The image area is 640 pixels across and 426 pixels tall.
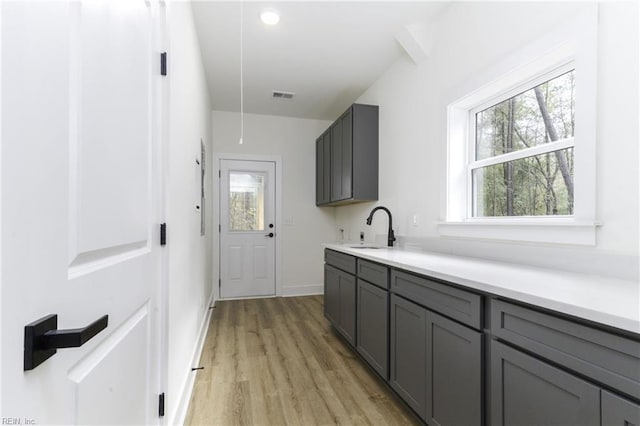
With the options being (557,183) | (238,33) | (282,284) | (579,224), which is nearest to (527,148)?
(557,183)

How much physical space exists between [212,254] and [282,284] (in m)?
1.11

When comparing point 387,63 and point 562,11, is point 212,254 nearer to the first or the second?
point 387,63

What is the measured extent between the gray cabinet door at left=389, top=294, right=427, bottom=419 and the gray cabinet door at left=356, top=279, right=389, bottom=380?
7 cm

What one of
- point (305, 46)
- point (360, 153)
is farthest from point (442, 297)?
point (305, 46)

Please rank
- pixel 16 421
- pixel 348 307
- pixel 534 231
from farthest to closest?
pixel 348 307 < pixel 534 231 < pixel 16 421

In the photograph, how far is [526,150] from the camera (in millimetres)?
1834

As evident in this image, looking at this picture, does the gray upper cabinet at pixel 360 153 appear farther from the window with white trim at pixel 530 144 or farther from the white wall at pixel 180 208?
the white wall at pixel 180 208

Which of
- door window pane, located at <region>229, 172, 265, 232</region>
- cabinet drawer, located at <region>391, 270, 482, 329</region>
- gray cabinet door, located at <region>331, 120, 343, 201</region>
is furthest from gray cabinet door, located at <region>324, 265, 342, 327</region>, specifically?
door window pane, located at <region>229, 172, 265, 232</region>

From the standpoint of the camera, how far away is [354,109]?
11.1 ft

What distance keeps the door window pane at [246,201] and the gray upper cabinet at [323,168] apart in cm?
85

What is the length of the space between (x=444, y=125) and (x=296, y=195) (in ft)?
9.08

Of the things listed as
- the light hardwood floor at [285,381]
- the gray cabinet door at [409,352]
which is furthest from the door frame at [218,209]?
the gray cabinet door at [409,352]

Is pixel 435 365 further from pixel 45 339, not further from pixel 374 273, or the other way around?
pixel 45 339

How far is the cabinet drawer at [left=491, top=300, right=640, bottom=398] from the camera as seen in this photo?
0.77 meters
